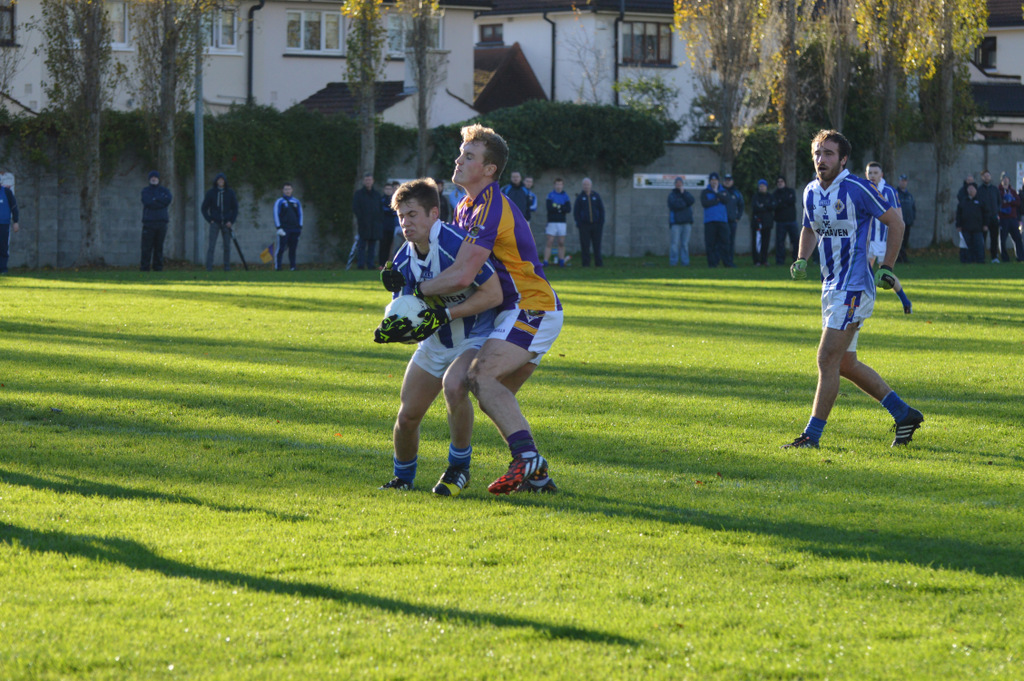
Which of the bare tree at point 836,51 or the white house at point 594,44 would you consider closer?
the bare tree at point 836,51

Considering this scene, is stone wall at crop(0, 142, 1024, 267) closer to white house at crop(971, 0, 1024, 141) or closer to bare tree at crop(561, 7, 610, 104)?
white house at crop(971, 0, 1024, 141)

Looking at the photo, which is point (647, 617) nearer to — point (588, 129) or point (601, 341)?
point (601, 341)

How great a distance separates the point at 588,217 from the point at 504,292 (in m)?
23.7

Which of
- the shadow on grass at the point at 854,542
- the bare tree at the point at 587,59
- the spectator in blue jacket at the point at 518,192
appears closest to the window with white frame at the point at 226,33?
the bare tree at the point at 587,59

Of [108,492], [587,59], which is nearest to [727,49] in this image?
[587,59]

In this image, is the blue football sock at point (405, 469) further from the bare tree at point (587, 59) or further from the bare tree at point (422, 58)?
the bare tree at point (587, 59)

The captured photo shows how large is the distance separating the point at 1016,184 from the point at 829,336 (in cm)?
3821

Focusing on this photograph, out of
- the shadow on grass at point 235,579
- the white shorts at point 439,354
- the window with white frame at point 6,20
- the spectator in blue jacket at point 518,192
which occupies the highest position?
the window with white frame at point 6,20

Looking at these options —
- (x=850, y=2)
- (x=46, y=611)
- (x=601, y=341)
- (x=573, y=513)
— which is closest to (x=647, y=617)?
(x=573, y=513)

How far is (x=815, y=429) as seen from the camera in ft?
28.0

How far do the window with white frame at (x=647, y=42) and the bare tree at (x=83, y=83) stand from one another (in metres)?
25.7

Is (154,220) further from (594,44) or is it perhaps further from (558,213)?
(594,44)

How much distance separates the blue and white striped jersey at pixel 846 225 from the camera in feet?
28.2

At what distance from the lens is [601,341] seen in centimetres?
1478
